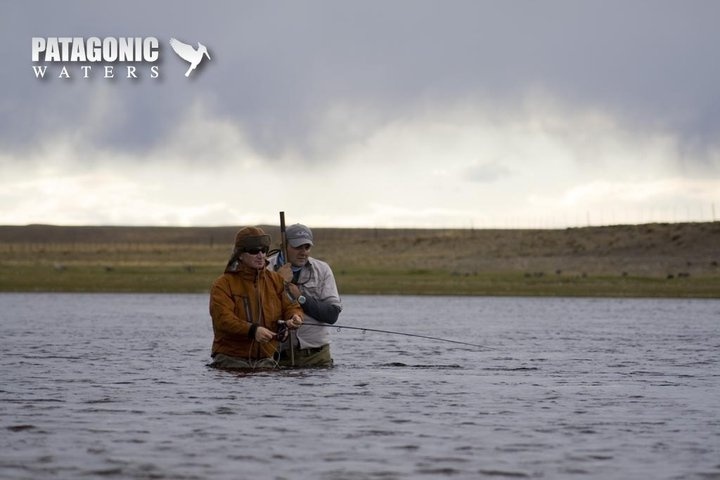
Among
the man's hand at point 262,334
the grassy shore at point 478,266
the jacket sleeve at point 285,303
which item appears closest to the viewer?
the man's hand at point 262,334

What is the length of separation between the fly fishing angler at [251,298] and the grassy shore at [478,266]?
33.8 metres

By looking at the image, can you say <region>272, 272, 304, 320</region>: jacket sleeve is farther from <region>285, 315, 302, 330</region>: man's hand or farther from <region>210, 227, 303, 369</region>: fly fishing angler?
<region>285, 315, 302, 330</region>: man's hand

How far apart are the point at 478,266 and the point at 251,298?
50.8 metres

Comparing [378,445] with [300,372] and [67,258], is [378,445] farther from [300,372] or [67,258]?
[67,258]

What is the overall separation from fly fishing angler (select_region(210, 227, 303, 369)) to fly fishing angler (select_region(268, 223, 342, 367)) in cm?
23

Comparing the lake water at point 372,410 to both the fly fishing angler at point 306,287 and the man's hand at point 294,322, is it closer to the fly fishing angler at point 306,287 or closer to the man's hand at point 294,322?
the fly fishing angler at point 306,287

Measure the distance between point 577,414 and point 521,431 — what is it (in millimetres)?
1374

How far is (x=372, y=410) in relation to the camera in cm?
1212

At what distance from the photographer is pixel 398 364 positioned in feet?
58.6

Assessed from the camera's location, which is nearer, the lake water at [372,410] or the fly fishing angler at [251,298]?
the lake water at [372,410]

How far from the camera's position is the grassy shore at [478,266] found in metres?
50.5

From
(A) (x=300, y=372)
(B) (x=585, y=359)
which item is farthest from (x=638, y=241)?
(A) (x=300, y=372)

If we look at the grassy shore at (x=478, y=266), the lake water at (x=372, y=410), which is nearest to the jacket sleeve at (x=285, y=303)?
the lake water at (x=372, y=410)

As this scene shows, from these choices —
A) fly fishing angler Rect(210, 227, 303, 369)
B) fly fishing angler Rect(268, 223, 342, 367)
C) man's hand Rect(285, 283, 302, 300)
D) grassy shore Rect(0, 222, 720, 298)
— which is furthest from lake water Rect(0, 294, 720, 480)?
grassy shore Rect(0, 222, 720, 298)
